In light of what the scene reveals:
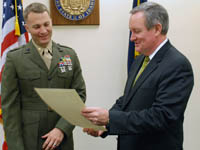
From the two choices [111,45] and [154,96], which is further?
[111,45]

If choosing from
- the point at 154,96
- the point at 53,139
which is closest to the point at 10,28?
the point at 53,139

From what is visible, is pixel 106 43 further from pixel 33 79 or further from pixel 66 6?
pixel 33 79

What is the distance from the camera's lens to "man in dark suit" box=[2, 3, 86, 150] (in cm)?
133

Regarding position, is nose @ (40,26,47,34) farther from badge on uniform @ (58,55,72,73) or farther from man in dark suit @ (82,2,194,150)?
man in dark suit @ (82,2,194,150)

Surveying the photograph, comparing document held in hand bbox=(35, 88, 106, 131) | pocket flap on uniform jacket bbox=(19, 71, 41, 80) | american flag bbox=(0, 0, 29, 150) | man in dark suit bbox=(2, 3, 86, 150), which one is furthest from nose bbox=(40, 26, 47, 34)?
american flag bbox=(0, 0, 29, 150)

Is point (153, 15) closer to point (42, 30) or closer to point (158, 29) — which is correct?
point (158, 29)

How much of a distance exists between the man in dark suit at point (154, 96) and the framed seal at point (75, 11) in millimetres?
1362

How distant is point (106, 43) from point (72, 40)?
421mm

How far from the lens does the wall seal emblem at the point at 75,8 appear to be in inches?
93.8

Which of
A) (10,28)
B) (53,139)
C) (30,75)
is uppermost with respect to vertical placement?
(10,28)

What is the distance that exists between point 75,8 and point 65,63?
119 centimetres

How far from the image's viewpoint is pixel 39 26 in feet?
4.42

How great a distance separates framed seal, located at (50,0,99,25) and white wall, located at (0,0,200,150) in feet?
0.24

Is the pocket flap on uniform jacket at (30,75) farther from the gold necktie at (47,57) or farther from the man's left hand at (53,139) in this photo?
the man's left hand at (53,139)
